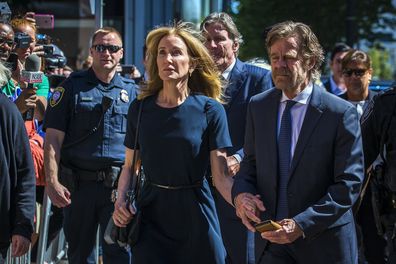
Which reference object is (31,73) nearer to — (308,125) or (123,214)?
(123,214)

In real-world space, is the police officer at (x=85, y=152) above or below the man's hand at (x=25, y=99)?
below

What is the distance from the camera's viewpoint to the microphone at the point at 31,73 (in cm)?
659

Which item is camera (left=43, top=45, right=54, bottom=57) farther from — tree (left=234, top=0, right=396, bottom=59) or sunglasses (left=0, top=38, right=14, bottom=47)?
tree (left=234, top=0, right=396, bottom=59)

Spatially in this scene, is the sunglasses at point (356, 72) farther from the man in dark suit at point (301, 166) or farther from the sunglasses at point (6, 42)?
the man in dark suit at point (301, 166)

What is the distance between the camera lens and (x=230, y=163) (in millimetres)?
6301

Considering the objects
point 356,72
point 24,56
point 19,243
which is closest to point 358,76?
point 356,72

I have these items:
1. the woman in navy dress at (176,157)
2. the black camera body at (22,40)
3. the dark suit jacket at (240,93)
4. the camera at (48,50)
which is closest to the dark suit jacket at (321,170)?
the woman in navy dress at (176,157)

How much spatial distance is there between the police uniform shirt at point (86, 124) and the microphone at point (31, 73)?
25cm

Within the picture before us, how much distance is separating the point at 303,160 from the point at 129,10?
7405 mm

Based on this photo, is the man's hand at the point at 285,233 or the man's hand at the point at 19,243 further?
the man's hand at the point at 19,243

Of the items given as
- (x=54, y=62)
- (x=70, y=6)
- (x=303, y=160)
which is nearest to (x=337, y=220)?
(x=303, y=160)

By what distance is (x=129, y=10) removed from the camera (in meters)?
11.8

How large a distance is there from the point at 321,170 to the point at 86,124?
9.06 ft

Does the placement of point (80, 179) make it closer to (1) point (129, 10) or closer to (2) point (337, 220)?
(2) point (337, 220)
